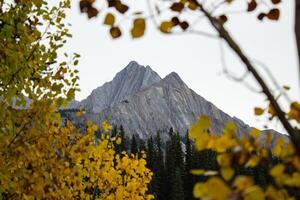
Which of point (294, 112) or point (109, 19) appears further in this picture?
point (294, 112)

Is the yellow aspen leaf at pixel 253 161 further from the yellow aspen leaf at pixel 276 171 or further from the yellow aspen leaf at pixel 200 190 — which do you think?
the yellow aspen leaf at pixel 200 190

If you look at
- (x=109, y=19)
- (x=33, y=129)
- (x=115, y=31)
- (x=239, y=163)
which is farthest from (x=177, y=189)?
(x=239, y=163)

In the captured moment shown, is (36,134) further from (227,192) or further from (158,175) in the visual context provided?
(158,175)

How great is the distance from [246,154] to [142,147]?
348 ft

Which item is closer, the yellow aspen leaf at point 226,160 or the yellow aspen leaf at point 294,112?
the yellow aspen leaf at point 226,160

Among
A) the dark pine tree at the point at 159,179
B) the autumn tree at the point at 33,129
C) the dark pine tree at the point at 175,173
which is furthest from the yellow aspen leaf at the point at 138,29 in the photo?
the dark pine tree at the point at 159,179

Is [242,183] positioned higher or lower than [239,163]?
lower

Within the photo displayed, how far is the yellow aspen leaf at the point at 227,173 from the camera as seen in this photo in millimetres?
2047

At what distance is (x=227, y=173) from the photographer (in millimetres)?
2057

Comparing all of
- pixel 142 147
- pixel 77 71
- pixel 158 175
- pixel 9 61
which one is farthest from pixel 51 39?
pixel 142 147

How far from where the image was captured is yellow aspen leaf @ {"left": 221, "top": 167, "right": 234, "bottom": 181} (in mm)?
2047

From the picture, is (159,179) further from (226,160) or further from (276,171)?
(276,171)

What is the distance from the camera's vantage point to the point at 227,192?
1774 millimetres

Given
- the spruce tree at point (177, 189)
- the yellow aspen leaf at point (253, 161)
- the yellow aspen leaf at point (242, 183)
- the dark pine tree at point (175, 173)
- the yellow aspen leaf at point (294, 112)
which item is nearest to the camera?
the yellow aspen leaf at point (242, 183)
